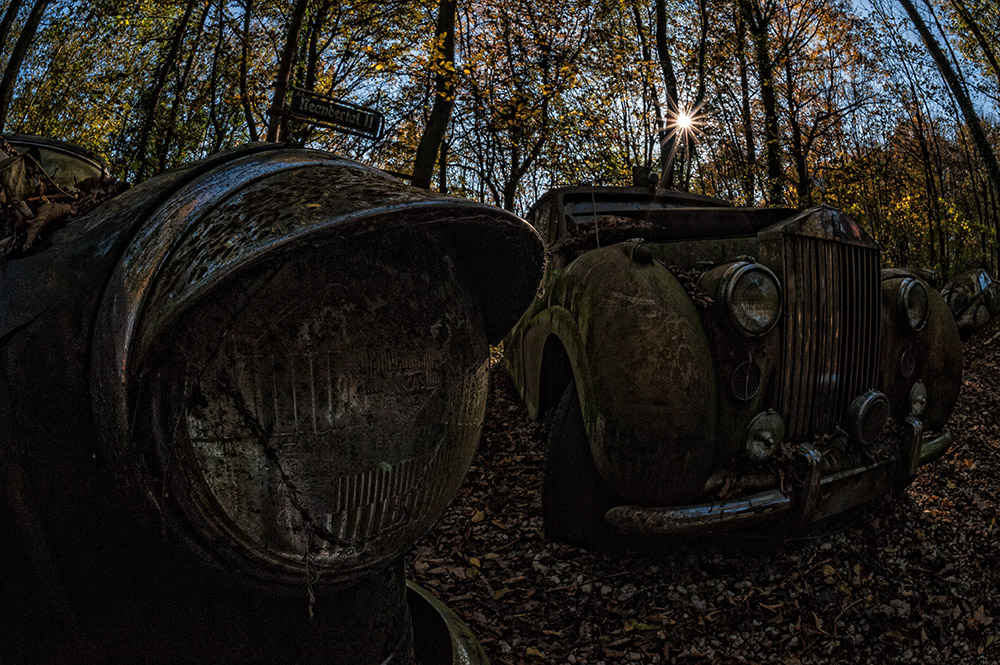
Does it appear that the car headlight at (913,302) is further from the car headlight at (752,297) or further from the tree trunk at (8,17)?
the tree trunk at (8,17)

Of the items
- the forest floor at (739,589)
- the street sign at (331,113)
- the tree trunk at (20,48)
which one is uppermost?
the tree trunk at (20,48)

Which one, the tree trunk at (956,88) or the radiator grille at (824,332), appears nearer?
the radiator grille at (824,332)

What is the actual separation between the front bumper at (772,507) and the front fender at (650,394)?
80mm

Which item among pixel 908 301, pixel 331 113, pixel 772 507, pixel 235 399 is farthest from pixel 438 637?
pixel 908 301

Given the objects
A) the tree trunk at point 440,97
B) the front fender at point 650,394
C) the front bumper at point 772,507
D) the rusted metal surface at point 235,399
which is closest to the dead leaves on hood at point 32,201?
the rusted metal surface at point 235,399

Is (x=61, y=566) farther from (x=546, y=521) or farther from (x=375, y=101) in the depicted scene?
(x=375, y=101)

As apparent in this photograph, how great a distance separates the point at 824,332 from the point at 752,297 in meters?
0.59

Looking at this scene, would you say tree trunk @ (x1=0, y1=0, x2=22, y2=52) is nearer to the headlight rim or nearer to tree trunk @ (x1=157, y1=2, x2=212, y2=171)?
tree trunk @ (x1=157, y1=2, x2=212, y2=171)

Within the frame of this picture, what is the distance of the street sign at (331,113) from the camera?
1.99 metres

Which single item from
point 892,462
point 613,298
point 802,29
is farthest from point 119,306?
point 802,29

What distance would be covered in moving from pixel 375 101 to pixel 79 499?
1084 centimetres

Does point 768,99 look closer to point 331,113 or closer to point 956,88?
point 956,88

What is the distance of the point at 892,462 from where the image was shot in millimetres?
2869

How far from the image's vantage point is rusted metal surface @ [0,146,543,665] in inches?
30.3
